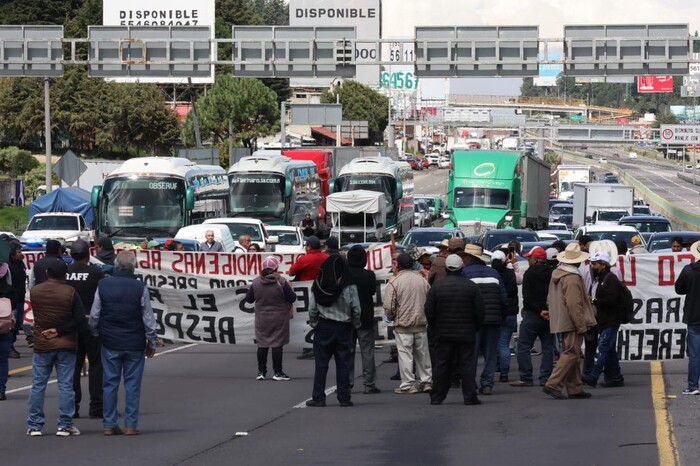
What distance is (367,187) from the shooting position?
5219cm

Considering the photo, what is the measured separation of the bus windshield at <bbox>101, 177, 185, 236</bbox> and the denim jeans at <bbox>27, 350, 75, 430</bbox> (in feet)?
75.6

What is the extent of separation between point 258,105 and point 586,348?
3151 inches

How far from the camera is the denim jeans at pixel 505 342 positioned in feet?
55.2

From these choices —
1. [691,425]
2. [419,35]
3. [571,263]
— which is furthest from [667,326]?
[419,35]

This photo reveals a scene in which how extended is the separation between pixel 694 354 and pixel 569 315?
5.02 feet

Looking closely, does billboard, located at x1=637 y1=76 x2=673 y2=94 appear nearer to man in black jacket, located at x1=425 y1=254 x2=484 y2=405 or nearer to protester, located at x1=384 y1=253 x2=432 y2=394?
protester, located at x1=384 y1=253 x2=432 y2=394

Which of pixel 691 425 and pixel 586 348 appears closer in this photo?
pixel 691 425

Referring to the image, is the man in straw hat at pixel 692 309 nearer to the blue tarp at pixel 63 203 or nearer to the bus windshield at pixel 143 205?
the bus windshield at pixel 143 205

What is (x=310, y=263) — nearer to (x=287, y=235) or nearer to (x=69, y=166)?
(x=287, y=235)

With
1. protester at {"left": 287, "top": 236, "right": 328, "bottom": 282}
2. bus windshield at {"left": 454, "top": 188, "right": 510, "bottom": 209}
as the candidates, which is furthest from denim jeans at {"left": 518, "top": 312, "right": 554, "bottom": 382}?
bus windshield at {"left": 454, "top": 188, "right": 510, "bottom": 209}

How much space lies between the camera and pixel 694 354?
49.7 ft

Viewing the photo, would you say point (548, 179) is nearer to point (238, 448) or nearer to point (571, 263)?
point (571, 263)

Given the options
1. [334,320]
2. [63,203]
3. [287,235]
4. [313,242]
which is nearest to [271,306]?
[313,242]

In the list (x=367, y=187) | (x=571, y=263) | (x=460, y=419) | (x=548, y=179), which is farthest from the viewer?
(x=548, y=179)
